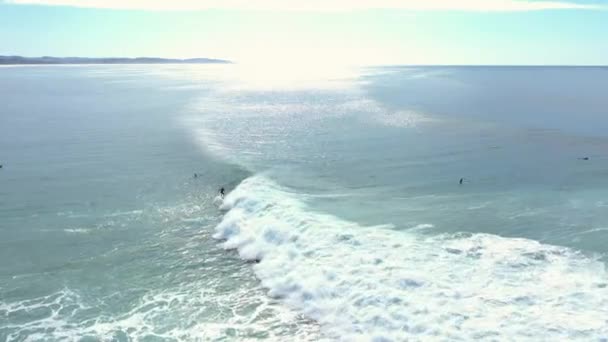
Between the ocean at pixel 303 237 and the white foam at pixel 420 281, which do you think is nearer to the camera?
the white foam at pixel 420 281

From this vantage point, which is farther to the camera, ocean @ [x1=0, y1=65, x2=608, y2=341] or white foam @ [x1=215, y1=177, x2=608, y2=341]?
ocean @ [x1=0, y1=65, x2=608, y2=341]

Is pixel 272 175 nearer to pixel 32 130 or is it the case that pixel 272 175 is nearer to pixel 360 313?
pixel 360 313

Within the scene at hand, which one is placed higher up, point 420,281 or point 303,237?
point 303,237

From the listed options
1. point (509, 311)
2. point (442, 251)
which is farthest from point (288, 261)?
point (509, 311)

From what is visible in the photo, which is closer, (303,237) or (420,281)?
(420,281)
